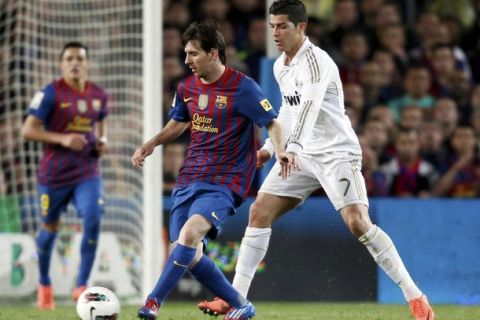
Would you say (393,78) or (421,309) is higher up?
(393,78)

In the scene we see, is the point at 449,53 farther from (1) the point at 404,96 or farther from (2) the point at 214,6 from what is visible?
(2) the point at 214,6

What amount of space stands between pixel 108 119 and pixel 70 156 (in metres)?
1.90

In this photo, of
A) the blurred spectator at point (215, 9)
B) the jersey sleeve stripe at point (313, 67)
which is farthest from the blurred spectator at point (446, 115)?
the jersey sleeve stripe at point (313, 67)

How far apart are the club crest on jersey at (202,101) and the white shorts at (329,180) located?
854 mm

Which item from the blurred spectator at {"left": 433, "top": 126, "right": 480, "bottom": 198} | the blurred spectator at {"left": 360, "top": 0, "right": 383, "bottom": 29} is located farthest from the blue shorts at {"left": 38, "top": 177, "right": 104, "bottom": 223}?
the blurred spectator at {"left": 360, "top": 0, "right": 383, "bottom": 29}

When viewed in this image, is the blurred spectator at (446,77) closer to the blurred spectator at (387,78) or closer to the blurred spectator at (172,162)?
Answer: the blurred spectator at (387,78)

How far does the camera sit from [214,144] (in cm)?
763

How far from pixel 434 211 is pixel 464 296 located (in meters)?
0.84

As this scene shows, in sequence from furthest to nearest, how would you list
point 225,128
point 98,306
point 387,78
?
point 387,78
point 225,128
point 98,306

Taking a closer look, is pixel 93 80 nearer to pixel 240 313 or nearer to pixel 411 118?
pixel 411 118

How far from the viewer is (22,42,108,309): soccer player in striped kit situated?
34.9ft

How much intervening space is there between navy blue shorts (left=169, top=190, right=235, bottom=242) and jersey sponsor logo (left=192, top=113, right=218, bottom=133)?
397 millimetres

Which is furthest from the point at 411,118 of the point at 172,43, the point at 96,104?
the point at 96,104

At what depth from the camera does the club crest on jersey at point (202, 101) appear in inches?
301
